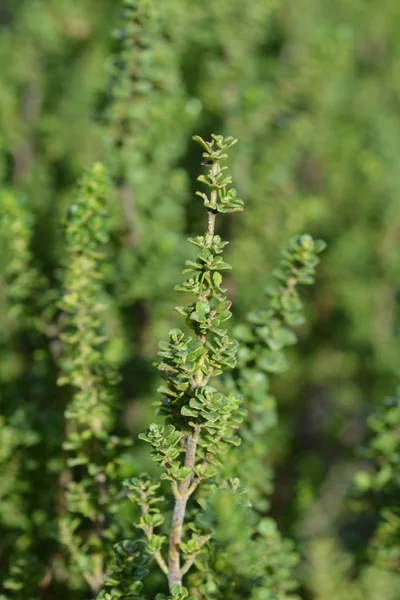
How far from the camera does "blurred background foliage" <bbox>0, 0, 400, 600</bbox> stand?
2078 mm

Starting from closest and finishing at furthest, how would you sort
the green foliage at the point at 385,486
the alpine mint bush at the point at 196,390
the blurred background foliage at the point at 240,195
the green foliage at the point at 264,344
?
the alpine mint bush at the point at 196,390
the green foliage at the point at 264,344
the green foliage at the point at 385,486
the blurred background foliage at the point at 240,195

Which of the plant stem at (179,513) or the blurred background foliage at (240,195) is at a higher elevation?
the blurred background foliage at (240,195)

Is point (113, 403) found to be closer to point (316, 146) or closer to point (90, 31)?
point (316, 146)

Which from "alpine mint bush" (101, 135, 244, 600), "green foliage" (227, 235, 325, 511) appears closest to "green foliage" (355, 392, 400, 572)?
"green foliage" (227, 235, 325, 511)

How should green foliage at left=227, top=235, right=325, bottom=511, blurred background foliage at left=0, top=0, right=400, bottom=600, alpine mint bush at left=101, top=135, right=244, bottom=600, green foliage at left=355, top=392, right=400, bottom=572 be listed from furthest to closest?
blurred background foliage at left=0, top=0, right=400, bottom=600 < green foliage at left=355, top=392, right=400, bottom=572 < green foliage at left=227, top=235, right=325, bottom=511 < alpine mint bush at left=101, top=135, right=244, bottom=600

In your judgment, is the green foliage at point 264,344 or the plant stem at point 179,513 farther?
the green foliage at point 264,344

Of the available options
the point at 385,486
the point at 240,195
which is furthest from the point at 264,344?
the point at 240,195

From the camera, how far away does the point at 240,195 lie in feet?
9.64

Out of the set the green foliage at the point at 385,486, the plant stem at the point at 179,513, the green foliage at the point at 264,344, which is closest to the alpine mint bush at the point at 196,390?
the plant stem at the point at 179,513

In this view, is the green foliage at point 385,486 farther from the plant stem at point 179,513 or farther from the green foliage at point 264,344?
the plant stem at point 179,513

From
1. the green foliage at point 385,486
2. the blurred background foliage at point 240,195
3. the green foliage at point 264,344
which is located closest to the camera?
the green foliage at point 264,344

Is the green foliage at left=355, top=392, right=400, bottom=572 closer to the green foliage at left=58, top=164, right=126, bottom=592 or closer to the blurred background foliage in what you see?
the blurred background foliage

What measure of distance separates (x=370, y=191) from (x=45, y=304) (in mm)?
2350

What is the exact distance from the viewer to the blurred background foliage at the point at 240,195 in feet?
6.82
